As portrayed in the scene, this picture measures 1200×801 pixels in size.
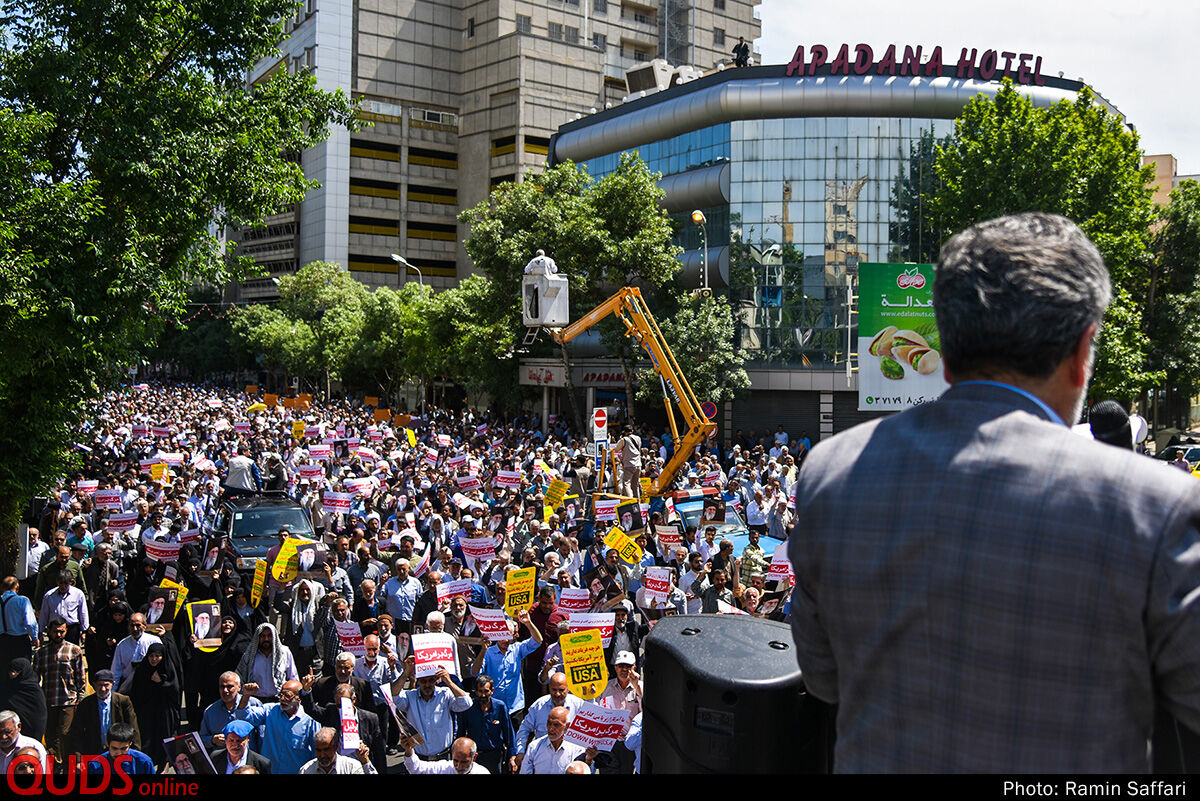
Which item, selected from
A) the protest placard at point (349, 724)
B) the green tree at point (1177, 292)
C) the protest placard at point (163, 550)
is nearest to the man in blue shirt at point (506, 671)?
the protest placard at point (349, 724)

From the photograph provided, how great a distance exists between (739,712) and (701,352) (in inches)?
1312

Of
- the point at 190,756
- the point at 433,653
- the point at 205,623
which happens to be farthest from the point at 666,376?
the point at 190,756

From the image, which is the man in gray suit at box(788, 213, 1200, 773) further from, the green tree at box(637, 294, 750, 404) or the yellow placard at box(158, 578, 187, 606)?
the green tree at box(637, 294, 750, 404)

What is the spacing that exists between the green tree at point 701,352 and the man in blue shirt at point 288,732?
26848mm

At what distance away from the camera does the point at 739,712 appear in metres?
2.42

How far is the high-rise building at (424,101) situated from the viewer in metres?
79.9

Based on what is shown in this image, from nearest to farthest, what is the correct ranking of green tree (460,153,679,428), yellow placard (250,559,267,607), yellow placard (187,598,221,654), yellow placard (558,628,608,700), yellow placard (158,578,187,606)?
yellow placard (558,628,608,700), yellow placard (187,598,221,654), yellow placard (158,578,187,606), yellow placard (250,559,267,607), green tree (460,153,679,428)

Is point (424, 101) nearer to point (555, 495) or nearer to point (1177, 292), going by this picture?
point (1177, 292)

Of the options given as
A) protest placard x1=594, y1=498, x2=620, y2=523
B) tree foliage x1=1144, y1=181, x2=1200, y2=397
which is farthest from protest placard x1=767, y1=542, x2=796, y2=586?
tree foliage x1=1144, y1=181, x2=1200, y2=397

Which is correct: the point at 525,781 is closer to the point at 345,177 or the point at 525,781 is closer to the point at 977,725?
the point at 977,725

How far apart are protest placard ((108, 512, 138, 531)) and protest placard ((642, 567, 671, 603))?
27.1 ft

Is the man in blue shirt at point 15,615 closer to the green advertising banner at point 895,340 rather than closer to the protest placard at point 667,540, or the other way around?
the protest placard at point 667,540

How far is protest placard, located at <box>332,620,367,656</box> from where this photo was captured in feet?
32.0

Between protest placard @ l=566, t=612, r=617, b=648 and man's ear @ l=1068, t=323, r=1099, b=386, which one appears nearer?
man's ear @ l=1068, t=323, r=1099, b=386
